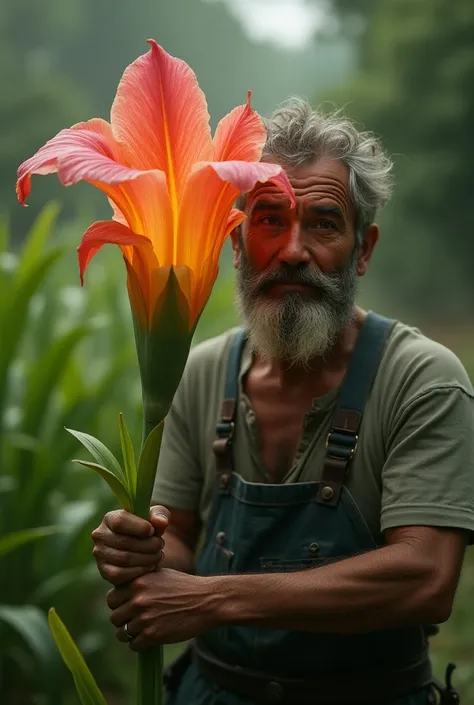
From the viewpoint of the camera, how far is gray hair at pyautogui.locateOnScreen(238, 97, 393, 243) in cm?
150

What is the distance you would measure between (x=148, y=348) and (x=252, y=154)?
0.27 m

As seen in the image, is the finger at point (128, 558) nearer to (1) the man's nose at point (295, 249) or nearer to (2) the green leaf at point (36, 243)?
(1) the man's nose at point (295, 249)

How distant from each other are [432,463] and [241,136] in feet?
1.97

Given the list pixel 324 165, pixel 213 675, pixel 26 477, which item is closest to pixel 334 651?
pixel 213 675

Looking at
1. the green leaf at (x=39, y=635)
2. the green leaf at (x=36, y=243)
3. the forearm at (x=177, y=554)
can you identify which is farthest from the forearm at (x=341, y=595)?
the green leaf at (x=36, y=243)

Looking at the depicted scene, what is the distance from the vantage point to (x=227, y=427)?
1587mm

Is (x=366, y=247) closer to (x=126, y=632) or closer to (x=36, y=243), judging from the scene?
(x=126, y=632)

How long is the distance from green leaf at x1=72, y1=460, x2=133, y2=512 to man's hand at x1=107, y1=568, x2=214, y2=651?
0.13 m

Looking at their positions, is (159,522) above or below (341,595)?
above

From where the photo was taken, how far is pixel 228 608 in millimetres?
1257

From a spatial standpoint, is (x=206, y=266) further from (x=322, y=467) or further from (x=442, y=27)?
(x=442, y=27)

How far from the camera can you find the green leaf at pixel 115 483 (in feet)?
3.53

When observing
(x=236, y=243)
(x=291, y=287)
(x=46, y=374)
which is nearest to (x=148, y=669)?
(x=291, y=287)

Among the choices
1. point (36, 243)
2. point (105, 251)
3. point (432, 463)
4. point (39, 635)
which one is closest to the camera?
point (432, 463)
